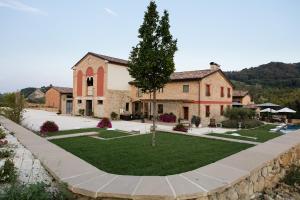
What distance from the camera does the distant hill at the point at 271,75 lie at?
7980cm

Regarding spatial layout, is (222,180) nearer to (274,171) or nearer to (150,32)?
(274,171)

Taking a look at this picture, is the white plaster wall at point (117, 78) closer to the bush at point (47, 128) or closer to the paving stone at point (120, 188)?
the bush at point (47, 128)

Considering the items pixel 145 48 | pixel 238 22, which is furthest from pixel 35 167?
pixel 238 22

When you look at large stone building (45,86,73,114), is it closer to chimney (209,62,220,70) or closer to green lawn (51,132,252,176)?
chimney (209,62,220,70)

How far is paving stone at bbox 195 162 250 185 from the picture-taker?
5.06 meters

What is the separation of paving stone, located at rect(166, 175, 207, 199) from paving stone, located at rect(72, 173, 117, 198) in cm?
135

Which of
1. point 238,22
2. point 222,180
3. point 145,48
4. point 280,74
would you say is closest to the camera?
point 222,180

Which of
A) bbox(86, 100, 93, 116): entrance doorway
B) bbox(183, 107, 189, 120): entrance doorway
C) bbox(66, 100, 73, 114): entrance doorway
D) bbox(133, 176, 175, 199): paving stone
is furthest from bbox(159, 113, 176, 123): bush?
bbox(133, 176, 175, 199): paving stone

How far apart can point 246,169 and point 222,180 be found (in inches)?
52.3

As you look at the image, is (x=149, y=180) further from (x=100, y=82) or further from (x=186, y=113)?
(x=100, y=82)

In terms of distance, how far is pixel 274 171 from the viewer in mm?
7875

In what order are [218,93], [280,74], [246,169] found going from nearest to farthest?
[246,169] → [218,93] → [280,74]

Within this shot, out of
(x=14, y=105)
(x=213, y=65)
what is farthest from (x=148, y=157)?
(x=213, y=65)

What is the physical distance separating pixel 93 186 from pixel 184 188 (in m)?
1.77
